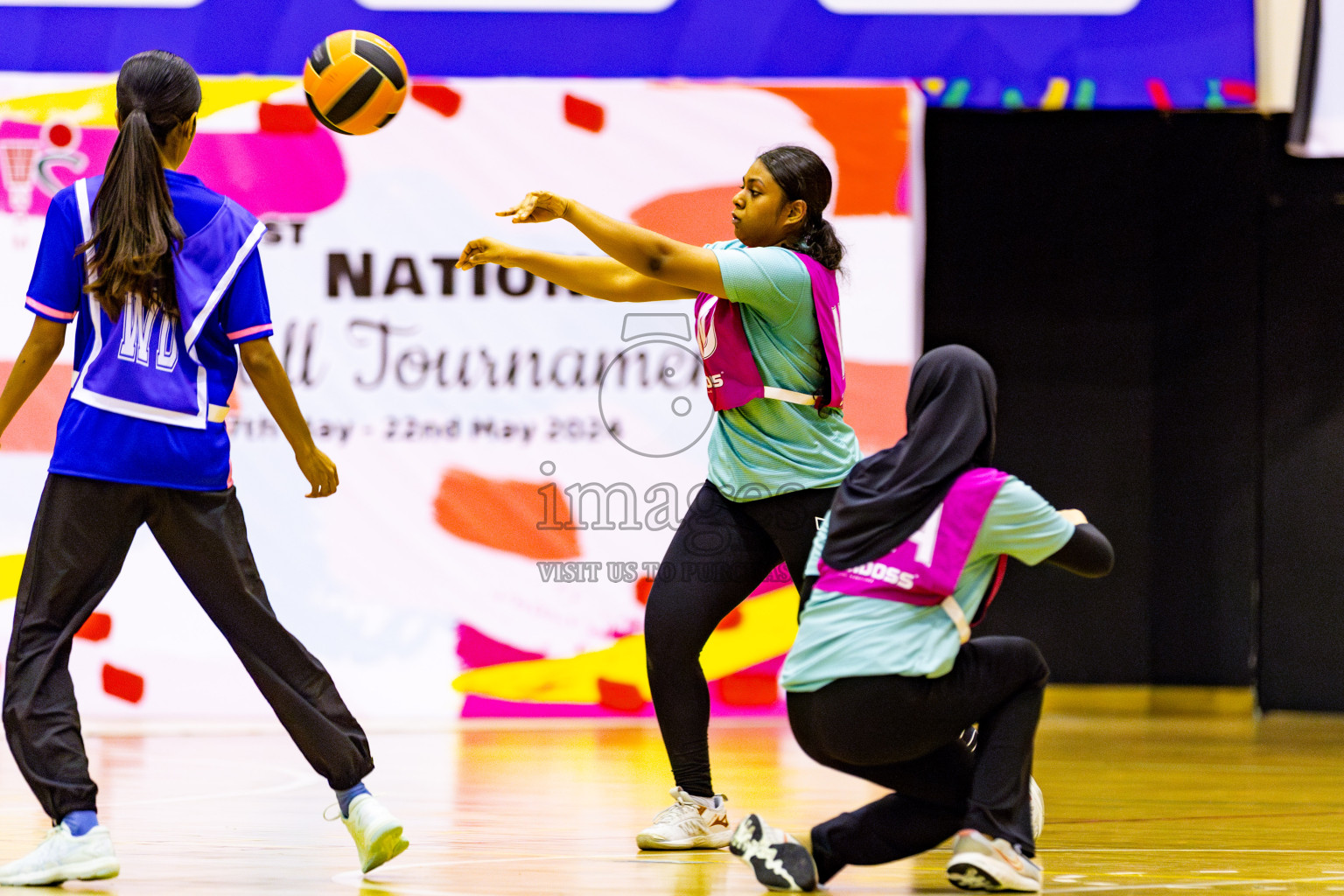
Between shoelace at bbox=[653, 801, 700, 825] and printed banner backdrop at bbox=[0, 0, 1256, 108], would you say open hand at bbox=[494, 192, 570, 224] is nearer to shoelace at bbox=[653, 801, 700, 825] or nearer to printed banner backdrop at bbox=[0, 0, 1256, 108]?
shoelace at bbox=[653, 801, 700, 825]

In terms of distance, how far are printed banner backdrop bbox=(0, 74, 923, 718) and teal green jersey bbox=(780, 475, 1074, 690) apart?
11.2ft

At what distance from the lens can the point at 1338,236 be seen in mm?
6453

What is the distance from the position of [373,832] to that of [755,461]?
110 cm

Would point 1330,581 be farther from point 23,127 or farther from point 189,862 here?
point 23,127

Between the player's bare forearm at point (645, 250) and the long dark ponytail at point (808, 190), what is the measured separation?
34 cm

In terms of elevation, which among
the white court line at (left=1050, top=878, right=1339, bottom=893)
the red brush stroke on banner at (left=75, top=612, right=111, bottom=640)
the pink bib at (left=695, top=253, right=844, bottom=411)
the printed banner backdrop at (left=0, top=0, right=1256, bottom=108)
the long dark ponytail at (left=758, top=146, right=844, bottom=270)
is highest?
the printed banner backdrop at (left=0, top=0, right=1256, bottom=108)

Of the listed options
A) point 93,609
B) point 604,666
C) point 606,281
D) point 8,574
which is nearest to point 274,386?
point 93,609

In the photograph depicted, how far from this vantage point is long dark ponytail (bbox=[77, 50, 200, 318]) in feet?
8.66

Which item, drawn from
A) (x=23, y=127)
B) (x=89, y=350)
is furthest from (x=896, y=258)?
(x=89, y=350)

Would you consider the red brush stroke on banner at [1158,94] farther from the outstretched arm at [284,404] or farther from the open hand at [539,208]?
the outstretched arm at [284,404]

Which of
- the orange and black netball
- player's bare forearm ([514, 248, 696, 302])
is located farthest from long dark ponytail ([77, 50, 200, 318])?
the orange and black netball

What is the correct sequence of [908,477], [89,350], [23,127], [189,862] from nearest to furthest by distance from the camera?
[908,477] < [89,350] < [189,862] < [23,127]

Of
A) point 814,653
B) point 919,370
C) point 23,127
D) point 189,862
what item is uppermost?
point 23,127

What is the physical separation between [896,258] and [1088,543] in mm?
3647
